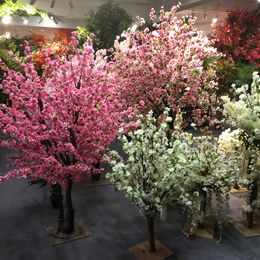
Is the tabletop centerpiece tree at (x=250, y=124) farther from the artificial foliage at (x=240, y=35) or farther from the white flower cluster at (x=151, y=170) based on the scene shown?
the artificial foliage at (x=240, y=35)

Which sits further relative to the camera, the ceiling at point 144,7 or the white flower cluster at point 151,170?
the ceiling at point 144,7

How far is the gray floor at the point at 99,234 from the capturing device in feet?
17.9

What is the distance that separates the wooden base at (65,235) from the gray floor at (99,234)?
98 mm

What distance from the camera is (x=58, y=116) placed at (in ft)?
17.5

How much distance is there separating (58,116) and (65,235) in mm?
2082

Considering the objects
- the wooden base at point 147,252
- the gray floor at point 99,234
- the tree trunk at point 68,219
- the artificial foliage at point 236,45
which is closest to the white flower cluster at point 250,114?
the gray floor at point 99,234

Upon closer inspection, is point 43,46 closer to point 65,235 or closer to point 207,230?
point 65,235

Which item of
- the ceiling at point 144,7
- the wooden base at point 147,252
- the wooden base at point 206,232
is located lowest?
the wooden base at point 147,252

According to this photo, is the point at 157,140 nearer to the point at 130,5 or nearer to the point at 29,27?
the point at 130,5

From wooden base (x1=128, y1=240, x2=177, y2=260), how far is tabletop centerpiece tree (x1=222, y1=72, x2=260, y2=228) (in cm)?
163

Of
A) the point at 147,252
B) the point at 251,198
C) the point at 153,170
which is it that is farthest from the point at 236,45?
the point at 147,252

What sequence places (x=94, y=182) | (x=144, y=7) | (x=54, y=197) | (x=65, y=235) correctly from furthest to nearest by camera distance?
(x=144, y=7), (x=94, y=182), (x=54, y=197), (x=65, y=235)

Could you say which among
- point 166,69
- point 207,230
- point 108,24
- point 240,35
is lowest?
point 207,230

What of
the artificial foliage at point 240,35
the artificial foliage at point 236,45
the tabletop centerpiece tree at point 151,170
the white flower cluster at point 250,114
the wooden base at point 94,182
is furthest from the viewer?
the artificial foliage at point 240,35
